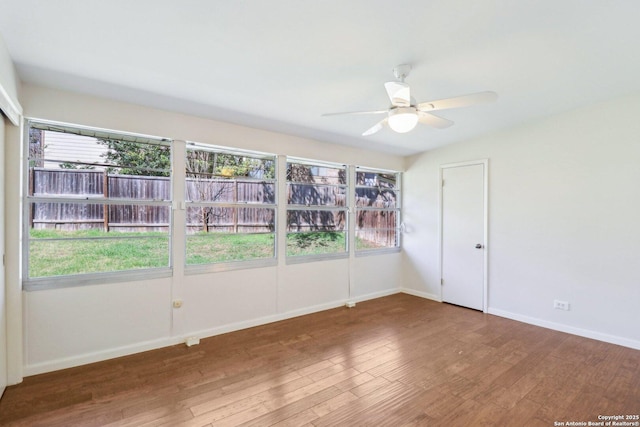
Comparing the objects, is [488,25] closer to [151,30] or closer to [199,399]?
[151,30]

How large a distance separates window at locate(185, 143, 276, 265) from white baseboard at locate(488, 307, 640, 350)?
3.29 metres

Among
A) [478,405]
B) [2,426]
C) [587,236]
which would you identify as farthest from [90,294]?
[587,236]

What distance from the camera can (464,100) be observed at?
2240 millimetres

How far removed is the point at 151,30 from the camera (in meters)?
1.99

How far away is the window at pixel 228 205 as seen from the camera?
343 centimetres

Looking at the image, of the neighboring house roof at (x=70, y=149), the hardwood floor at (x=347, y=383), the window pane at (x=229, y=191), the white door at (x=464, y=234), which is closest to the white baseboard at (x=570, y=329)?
the hardwood floor at (x=347, y=383)

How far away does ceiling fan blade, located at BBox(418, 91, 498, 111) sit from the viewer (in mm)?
2135

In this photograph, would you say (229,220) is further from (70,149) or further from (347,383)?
(347,383)

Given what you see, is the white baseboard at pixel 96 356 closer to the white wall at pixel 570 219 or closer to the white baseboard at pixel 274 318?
the white baseboard at pixel 274 318

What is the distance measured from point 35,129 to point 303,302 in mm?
3403

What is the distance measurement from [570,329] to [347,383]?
2.97m

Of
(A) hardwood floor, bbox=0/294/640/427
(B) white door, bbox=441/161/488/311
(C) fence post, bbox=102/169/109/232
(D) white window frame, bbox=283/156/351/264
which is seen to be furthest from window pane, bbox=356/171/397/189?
(C) fence post, bbox=102/169/109/232

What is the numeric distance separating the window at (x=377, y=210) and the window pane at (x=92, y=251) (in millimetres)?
2926

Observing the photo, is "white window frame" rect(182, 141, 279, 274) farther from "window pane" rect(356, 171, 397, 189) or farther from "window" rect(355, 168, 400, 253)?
"window pane" rect(356, 171, 397, 189)
